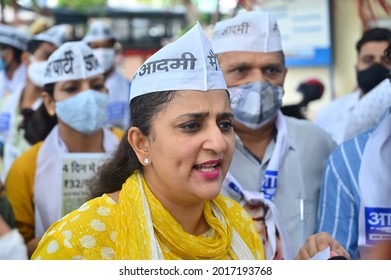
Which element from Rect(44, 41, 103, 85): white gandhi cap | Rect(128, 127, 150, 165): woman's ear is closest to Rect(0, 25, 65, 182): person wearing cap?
Rect(44, 41, 103, 85): white gandhi cap

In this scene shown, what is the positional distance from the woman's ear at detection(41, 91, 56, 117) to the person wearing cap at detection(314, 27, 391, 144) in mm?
1541

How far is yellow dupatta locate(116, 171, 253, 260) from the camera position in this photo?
2041 mm

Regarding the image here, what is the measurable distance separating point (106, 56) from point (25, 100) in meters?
1.29

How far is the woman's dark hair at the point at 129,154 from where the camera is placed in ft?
6.87

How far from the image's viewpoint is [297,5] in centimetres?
816

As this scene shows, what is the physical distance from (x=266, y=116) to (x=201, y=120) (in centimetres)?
95

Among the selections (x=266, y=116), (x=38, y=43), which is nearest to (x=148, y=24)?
(x=38, y=43)

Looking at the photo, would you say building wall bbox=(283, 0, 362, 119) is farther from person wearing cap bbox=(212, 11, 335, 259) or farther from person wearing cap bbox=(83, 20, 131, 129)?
person wearing cap bbox=(212, 11, 335, 259)

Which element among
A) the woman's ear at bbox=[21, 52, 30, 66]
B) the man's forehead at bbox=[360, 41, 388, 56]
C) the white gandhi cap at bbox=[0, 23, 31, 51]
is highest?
the white gandhi cap at bbox=[0, 23, 31, 51]

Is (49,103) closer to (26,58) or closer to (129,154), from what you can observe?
(129,154)

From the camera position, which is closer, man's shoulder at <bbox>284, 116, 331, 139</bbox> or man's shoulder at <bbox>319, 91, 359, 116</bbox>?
man's shoulder at <bbox>284, 116, 331, 139</bbox>

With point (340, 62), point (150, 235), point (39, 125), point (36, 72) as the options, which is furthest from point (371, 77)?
point (340, 62)

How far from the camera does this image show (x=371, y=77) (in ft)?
12.8
